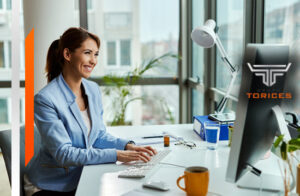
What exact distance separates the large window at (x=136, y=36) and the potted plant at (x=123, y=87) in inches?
3.9

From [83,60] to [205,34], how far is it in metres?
0.67

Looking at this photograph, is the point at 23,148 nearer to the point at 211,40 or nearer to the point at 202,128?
the point at 202,128

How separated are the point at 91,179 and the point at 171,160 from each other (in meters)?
0.37

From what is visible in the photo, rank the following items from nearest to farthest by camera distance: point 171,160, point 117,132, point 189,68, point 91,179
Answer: point 91,179
point 171,160
point 117,132
point 189,68

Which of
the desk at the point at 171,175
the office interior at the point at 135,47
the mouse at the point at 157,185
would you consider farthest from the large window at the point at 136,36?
the mouse at the point at 157,185

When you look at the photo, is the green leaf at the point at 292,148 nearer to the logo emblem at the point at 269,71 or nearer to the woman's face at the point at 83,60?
the logo emblem at the point at 269,71

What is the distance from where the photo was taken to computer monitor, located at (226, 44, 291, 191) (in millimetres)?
875

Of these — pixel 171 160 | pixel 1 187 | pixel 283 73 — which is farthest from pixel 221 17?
pixel 1 187

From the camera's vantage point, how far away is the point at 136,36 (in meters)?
4.00

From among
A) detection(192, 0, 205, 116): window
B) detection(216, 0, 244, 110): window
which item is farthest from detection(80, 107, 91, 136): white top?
detection(192, 0, 205, 116): window

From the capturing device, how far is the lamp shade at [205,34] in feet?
5.98

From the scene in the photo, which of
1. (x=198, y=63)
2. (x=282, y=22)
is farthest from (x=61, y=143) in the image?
(x=198, y=63)

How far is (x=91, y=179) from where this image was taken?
4.23ft

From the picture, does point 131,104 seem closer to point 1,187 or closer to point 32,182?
point 1,187
